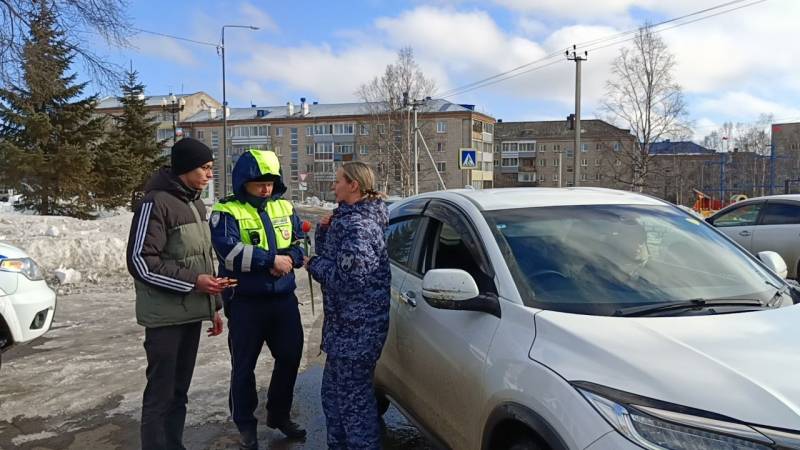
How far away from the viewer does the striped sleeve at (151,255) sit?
3.05 metres

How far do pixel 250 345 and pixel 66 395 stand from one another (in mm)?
2247

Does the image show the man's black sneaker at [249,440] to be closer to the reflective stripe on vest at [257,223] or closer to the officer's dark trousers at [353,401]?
the officer's dark trousers at [353,401]

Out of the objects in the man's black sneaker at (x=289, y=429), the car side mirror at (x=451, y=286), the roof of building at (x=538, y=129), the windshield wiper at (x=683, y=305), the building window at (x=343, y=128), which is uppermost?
the roof of building at (x=538, y=129)

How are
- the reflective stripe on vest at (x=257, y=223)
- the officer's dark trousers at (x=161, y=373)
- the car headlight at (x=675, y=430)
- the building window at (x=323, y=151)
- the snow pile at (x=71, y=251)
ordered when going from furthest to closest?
the building window at (x=323, y=151)
the snow pile at (x=71, y=251)
the reflective stripe on vest at (x=257, y=223)
the officer's dark trousers at (x=161, y=373)
the car headlight at (x=675, y=430)

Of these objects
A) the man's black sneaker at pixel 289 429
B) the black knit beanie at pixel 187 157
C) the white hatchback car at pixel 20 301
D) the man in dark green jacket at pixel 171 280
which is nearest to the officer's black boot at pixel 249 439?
the man's black sneaker at pixel 289 429

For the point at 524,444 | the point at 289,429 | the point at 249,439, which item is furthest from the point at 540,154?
the point at 524,444

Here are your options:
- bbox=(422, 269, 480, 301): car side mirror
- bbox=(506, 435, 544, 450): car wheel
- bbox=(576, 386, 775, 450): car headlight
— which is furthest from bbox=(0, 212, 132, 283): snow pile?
bbox=(576, 386, 775, 450): car headlight

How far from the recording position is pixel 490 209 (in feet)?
10.3

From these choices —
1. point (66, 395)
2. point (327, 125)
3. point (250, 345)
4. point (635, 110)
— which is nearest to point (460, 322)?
point (250, 345)

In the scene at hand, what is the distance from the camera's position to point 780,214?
9750mm

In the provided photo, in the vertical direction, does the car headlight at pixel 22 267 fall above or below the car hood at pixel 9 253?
below

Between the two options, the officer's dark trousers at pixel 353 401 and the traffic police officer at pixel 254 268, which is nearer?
the officer's dark trousers at pixel 353 401

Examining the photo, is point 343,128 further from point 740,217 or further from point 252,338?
point 252,338

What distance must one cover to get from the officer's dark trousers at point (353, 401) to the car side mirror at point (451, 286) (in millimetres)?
747
